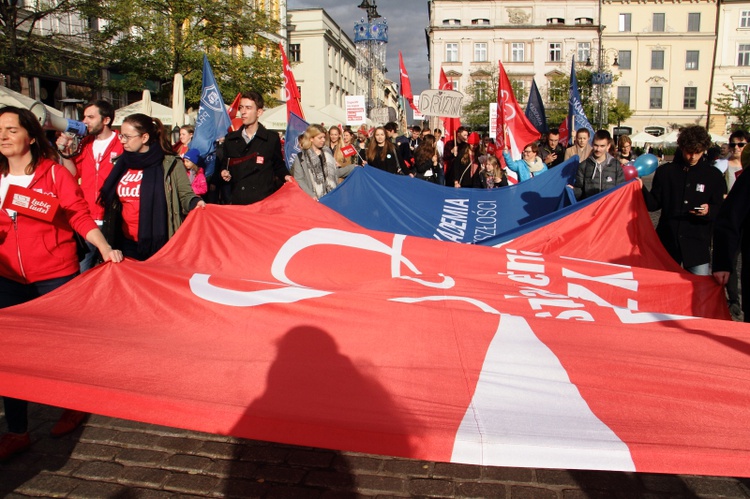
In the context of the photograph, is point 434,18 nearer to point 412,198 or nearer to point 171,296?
point 412,198

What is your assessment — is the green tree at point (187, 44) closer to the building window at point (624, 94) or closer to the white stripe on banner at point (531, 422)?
the white stripe on banner at point (531, 422)

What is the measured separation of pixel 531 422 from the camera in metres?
2.44

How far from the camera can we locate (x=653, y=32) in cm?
7781

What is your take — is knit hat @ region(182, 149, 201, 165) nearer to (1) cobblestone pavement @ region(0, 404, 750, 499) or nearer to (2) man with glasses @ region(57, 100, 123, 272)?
(2) man with glasses @ region(57, 100, 123, 272)

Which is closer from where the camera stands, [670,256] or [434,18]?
[670,256]

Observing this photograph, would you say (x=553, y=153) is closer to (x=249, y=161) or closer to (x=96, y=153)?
(x=249, y=161)

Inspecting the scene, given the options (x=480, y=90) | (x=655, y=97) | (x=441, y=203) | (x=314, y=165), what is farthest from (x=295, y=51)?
(x=441, y=203)

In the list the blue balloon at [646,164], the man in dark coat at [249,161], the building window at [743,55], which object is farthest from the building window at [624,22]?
the man in dark coat at [249,161]

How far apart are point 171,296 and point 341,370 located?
1301mm

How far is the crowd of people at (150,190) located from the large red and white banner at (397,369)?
0.44m

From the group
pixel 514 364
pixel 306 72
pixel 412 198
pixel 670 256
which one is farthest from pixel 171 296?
pixel 306 72

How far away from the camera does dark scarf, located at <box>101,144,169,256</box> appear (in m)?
4.92

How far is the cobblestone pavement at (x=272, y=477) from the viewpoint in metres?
3.39

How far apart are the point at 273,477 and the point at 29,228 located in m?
2.06
